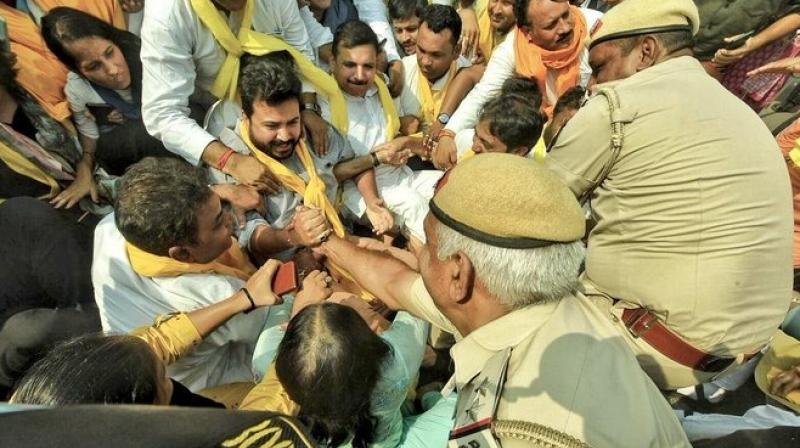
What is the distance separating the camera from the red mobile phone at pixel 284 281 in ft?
6.89

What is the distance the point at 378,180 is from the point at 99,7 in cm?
202

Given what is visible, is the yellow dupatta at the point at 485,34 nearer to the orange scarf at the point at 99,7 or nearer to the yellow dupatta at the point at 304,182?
the yellow dupatta at the point at 304,182

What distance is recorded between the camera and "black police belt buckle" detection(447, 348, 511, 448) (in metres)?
1.25

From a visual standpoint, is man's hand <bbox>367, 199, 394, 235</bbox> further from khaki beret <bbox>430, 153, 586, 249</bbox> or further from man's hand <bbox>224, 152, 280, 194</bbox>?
khaki beret <bbox>430, 153, 586, 249</bbox>

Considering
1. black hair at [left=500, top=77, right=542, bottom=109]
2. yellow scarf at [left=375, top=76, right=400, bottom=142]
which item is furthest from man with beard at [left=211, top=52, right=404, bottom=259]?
black hair at [left=500, top=77, right=542, bottom=109]

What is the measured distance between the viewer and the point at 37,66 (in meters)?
3.02

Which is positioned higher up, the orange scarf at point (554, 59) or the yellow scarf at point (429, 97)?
the orange scarf at point (554, 59)

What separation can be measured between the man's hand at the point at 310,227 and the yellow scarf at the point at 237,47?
88cm

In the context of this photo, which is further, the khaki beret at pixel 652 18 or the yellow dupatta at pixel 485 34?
the yellow dupatta at pixel 485 34

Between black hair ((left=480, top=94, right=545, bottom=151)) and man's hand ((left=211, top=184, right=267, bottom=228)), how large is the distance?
4.64 feet

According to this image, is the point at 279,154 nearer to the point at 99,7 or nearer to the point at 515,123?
the point at 515,123

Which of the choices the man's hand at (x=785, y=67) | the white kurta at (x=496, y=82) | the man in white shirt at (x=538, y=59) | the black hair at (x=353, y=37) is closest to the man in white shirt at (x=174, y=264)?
the black hair at (x=353, y=37)

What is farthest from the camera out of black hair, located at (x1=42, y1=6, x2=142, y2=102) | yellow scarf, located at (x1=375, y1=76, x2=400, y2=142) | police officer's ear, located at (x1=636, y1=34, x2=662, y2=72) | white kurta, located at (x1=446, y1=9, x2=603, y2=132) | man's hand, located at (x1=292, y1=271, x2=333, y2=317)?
white kurta, located at (x1=446, y1=9, x2=603, y2=132)

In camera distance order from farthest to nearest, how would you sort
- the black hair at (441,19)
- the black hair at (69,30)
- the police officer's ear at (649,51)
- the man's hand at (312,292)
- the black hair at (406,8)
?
the black hair at (406,8), the black hair at (441,19), the black hair at (69,30), the man's hand at (312,292), the police officer's ear at (649,51)
